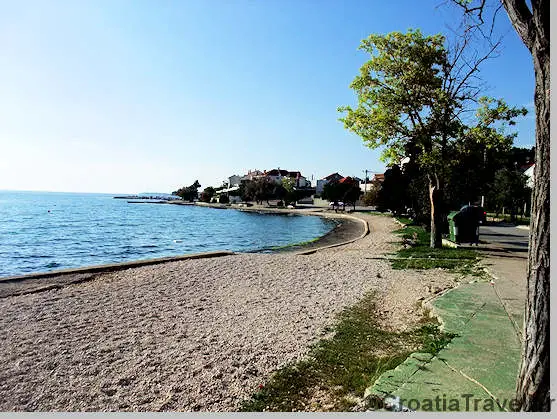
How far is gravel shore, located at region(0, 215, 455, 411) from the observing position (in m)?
4.88

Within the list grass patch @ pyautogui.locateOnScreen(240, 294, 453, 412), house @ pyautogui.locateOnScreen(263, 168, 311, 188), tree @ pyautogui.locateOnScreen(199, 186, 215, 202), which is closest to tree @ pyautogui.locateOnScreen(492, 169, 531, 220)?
grass patch @ pyautogui.locateOnScreen(240, 294, 453, 412)

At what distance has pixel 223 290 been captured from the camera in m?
10.9

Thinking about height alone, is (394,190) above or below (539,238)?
above

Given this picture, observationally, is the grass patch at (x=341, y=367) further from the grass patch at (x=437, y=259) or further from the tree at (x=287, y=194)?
the tree at (x=287, y=194)

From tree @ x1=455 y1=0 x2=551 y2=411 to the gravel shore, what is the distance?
293 centimetres

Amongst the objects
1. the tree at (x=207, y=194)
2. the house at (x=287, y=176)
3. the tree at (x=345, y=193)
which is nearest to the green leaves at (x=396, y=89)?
the tree at (x=345, y=193)

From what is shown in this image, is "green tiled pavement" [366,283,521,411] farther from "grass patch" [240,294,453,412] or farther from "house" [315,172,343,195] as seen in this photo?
"house" [315,172,343,195]

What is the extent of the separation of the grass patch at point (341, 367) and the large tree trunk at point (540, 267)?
1794 mm

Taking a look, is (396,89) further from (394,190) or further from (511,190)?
(394,190)

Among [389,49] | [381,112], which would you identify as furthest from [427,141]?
[389,49]

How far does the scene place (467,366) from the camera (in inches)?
197

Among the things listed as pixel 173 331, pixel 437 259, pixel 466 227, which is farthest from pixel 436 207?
pixel 173 331

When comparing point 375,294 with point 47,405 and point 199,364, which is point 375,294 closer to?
point 199,364

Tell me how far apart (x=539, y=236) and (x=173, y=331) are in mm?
5981
